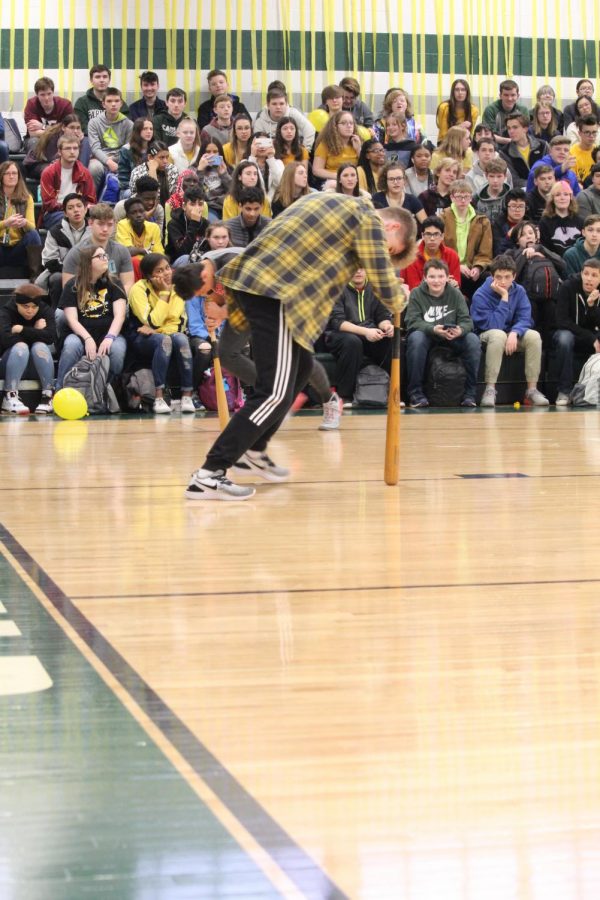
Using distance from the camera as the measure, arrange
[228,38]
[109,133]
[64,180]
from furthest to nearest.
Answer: [228,38] → [109,133] → [64,180]

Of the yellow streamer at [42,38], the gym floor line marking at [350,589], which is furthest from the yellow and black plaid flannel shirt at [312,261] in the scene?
the yellow streamer at [42,38]

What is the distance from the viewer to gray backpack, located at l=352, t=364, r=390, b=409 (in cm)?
1171

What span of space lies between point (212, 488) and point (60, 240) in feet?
21.3

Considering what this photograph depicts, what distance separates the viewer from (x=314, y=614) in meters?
3.85

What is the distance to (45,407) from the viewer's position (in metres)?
11.1

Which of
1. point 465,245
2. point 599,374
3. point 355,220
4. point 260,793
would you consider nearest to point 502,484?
point 355,220

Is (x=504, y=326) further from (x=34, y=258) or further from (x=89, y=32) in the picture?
(x=89, y=32)

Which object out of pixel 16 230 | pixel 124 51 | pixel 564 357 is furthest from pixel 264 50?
pixel 564 357

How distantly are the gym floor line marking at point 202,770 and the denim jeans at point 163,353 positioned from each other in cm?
747

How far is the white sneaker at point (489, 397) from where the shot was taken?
12070 mm

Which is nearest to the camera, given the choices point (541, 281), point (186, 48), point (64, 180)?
point (541, 281)

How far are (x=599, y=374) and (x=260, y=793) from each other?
32.7 ft

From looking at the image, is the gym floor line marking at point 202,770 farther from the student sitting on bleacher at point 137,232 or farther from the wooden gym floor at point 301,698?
the student sitting on bleacher at point 137,232

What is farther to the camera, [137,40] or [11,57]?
[137,40]
